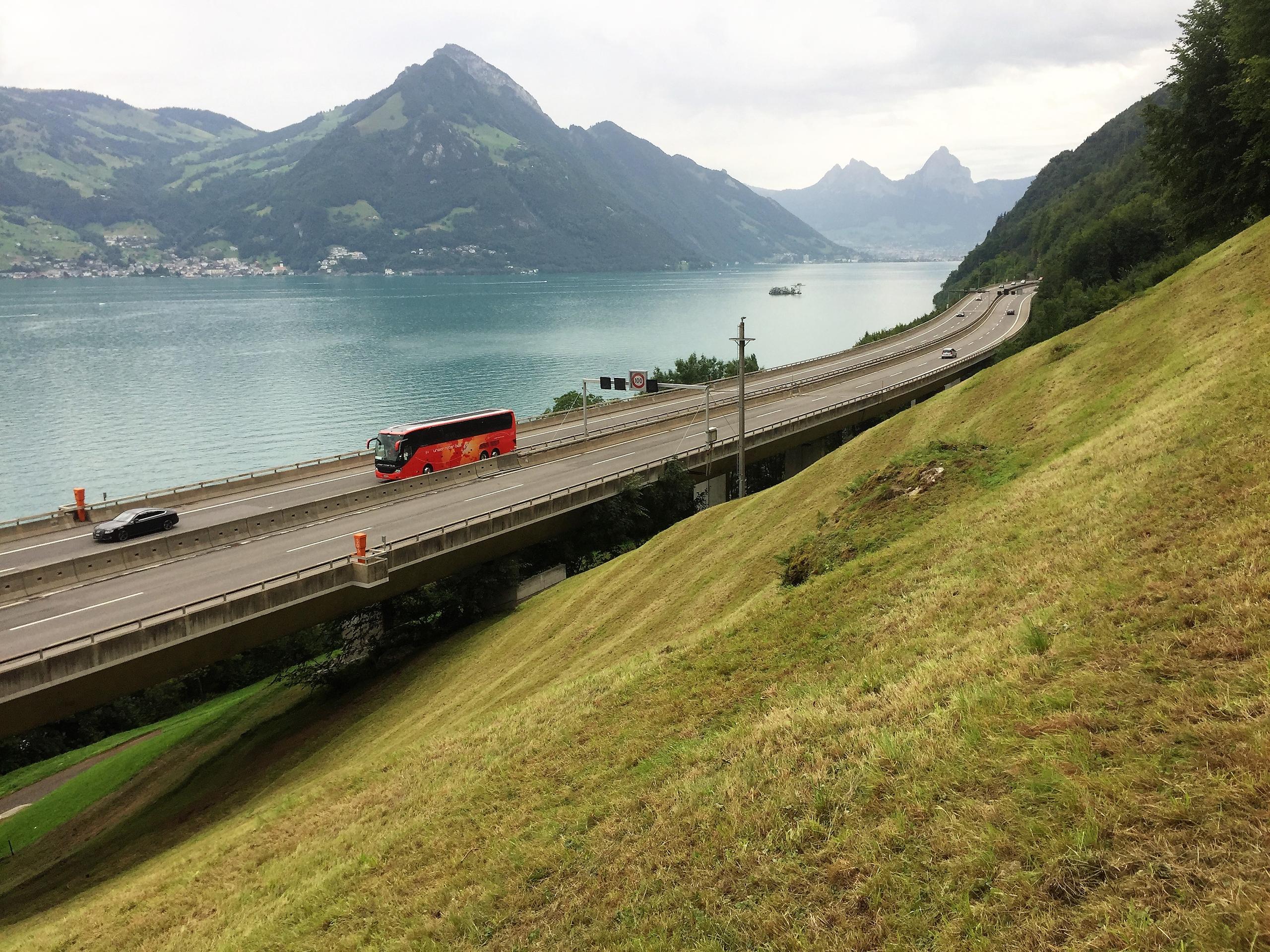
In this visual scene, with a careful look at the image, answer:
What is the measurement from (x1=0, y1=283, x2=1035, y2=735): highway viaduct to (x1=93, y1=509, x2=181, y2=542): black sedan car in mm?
649

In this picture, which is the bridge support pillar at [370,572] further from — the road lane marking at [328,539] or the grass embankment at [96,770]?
the grass embankment at [96,770]

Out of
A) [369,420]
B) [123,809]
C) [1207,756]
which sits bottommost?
[123,809]

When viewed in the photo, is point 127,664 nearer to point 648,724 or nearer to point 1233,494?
point 648,724

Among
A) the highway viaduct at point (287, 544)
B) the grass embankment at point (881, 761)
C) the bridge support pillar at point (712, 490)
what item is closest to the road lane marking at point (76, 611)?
the highway viaduct at point (287, 544)

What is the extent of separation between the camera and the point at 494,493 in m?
44.6

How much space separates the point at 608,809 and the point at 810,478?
2462 centimetres

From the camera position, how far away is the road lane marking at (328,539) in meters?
34.6

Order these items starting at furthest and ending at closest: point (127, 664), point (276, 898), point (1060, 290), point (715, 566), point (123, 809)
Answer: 1. point (1060, 290)
2. point (123, 809)
3. point (715, 566)
4. point (127, 664)
5. point (276, 898)

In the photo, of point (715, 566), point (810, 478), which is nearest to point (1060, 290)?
point (810, 478)

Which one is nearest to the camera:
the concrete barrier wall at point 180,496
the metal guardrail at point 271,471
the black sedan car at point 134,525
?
the black sedan car at point 134,525

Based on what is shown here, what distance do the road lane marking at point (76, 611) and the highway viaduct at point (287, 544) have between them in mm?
76

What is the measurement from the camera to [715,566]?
86.8 feet

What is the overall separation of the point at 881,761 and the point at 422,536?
28437 mm

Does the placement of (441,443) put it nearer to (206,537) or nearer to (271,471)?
(271,471)
